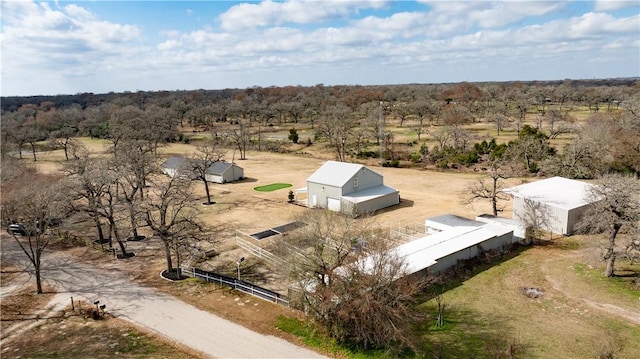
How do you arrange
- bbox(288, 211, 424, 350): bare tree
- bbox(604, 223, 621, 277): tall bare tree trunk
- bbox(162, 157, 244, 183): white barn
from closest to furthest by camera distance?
bbox(288, 211, 424, 350): bare tree → bbox(604, 223, 621, 277): tall bare tree trunk → bbox(162, 157, 244, 183): white barn

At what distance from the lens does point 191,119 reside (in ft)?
354

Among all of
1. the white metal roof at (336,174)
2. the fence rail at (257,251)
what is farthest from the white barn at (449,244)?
the white metal roof at (336,174)

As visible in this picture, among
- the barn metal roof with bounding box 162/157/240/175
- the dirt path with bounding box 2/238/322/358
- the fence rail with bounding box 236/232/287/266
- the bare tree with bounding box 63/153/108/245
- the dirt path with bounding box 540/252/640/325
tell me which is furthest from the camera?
the barn metal roof with bounding box 162/157/240/175

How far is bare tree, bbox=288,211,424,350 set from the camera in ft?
56.8

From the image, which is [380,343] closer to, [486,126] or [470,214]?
[470,214]

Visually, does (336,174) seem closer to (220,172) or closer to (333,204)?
(333,204)

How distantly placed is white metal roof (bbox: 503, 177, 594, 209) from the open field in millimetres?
2651

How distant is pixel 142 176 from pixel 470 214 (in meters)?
26.8

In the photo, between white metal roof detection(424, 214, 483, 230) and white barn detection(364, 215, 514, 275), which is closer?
white barn detection(364, 215, 514, 275)

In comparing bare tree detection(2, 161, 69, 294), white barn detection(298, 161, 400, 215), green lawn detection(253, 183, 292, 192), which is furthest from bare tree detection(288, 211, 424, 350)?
green lawn detection(253, 183, 292, 192)

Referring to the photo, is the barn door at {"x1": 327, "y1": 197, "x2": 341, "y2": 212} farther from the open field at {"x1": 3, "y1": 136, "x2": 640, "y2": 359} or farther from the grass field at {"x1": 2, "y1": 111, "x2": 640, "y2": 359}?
the grass field at {"x1": 2, "y1": 111, "x2": 640, "y2": 359}

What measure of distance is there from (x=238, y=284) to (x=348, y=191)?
16.2 metres

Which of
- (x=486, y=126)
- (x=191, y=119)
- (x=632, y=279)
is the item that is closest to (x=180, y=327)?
(x=632, y=279)

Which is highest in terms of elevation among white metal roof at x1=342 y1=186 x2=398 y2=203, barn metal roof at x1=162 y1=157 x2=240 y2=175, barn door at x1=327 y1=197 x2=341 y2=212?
barn metal roof at x1=162 y1=157 x2=240 y2=175
